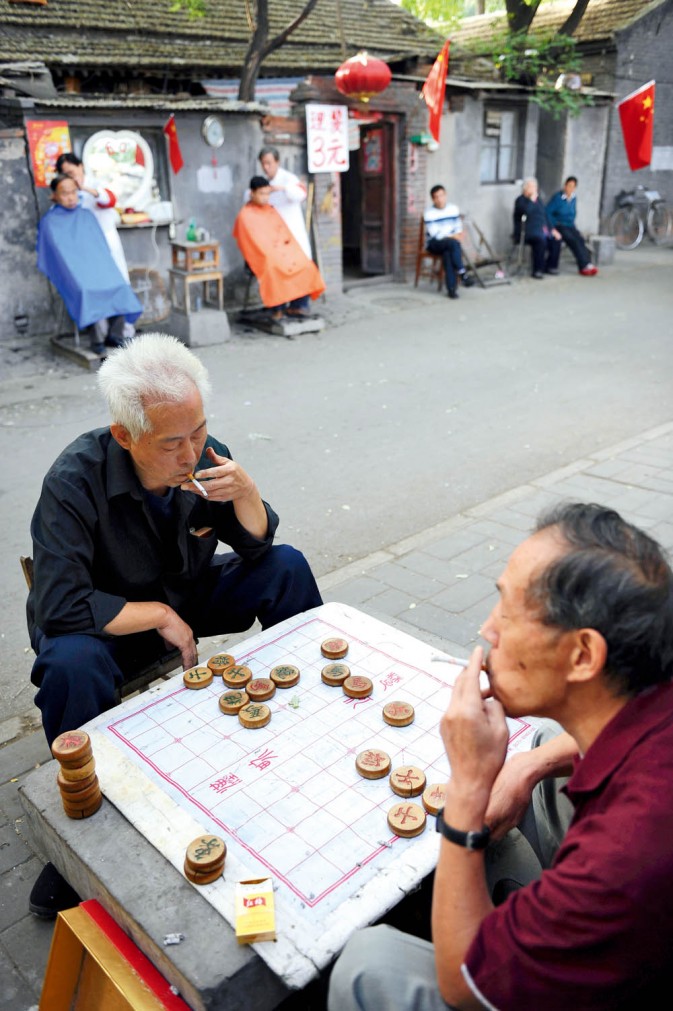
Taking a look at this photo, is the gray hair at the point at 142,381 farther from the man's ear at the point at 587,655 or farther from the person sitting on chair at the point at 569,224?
the person sitting on chair at the point at 569,224

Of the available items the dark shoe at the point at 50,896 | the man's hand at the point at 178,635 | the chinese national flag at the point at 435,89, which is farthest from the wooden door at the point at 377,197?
the dark shoe at the point at 50,896

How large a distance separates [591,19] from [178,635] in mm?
18827

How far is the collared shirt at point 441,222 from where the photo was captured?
468 inches

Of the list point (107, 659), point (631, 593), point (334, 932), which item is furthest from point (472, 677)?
point (107, 659)

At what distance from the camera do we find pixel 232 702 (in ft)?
6.52

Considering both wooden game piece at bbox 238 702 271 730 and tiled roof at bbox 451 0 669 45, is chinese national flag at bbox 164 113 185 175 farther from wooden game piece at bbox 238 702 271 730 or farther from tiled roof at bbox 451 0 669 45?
tiled roof at bbox 451 0 669 45

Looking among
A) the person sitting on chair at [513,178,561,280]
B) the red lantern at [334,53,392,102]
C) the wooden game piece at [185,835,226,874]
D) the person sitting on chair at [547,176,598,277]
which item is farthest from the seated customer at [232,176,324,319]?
the wooden game piece at [185,835,226,874]

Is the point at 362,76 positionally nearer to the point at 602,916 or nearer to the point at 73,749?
the point at 73,749

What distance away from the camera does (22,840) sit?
8.00 feet

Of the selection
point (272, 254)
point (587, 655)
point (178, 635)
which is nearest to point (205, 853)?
point (587, 655)

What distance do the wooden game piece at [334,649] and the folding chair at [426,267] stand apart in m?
10.6

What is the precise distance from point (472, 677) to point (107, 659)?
1.19m

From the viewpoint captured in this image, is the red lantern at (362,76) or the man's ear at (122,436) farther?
the red lantern at (362,76)

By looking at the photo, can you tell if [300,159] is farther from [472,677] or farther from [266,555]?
[472,677]
